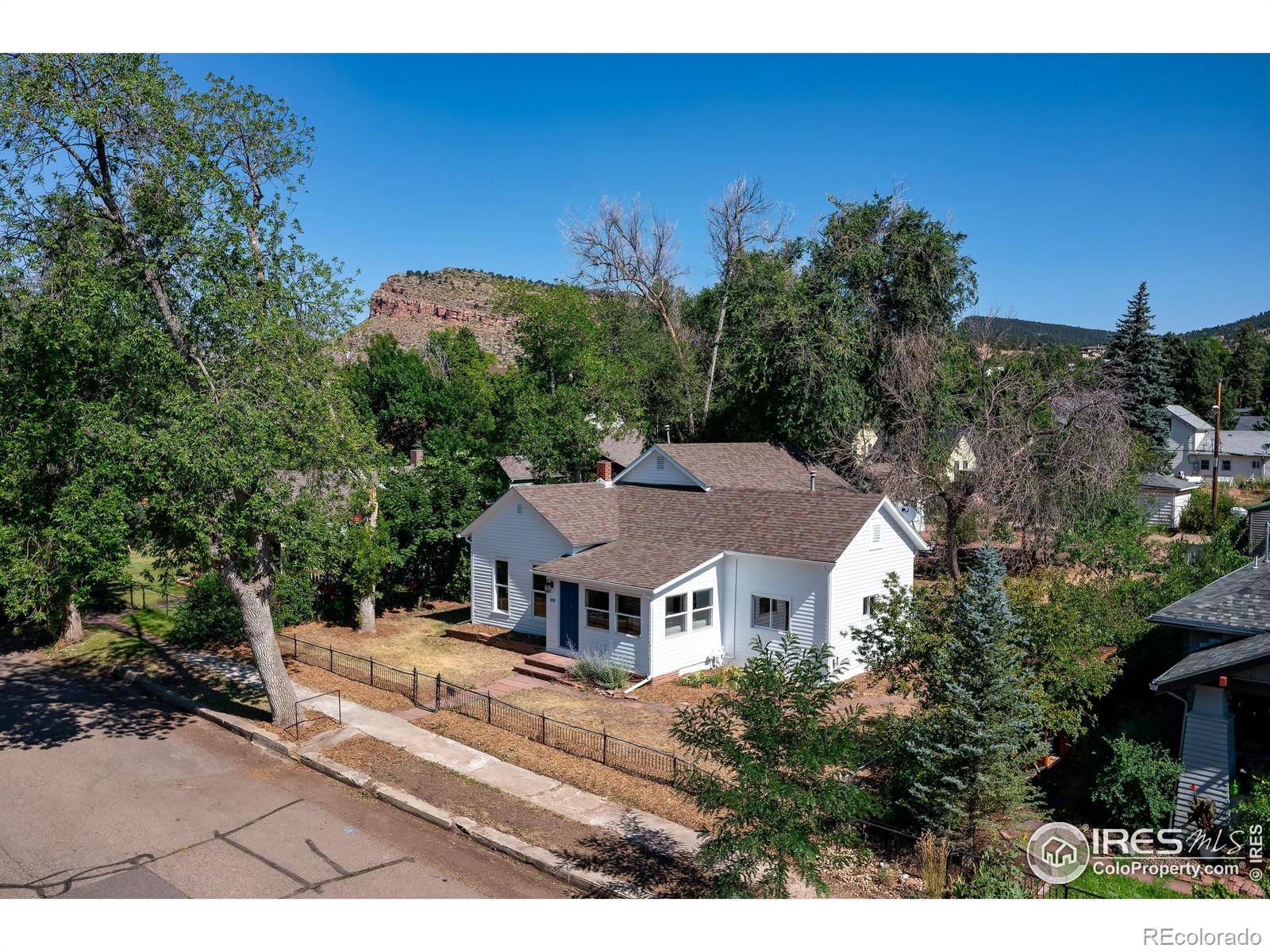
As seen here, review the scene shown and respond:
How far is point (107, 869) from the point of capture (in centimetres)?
1116

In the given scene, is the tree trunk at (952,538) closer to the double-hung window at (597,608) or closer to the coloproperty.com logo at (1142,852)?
the double-hung window at (597,608)

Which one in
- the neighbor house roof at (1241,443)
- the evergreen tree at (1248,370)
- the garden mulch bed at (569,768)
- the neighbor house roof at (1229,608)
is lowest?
the garden mulch bed at (569,768)

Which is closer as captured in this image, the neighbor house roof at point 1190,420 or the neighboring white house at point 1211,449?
the neighboring white house at point 1211,449

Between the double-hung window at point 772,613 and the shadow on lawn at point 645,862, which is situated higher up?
the double-hung window at point 772,613

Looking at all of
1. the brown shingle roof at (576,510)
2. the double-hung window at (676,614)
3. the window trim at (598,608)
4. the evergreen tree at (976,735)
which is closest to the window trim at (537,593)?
the brown shingle roof at (576,510)

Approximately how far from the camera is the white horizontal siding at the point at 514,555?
24656 millimetres

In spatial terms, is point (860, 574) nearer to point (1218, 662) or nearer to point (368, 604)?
point (1218, 662)

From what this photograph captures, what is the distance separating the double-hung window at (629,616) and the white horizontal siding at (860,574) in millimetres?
4868

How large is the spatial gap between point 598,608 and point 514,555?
4624 mm

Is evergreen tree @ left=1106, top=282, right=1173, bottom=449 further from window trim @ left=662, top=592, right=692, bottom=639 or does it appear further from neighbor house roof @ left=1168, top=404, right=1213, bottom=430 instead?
window trim @ left=662, top=592, right=692, bottom=639

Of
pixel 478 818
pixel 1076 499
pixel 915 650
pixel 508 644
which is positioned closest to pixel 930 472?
pixel 1076 499

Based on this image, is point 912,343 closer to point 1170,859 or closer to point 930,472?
point 930,472

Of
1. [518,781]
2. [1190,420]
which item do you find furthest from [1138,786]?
[1190,420]

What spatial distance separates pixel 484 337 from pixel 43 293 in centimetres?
10030
